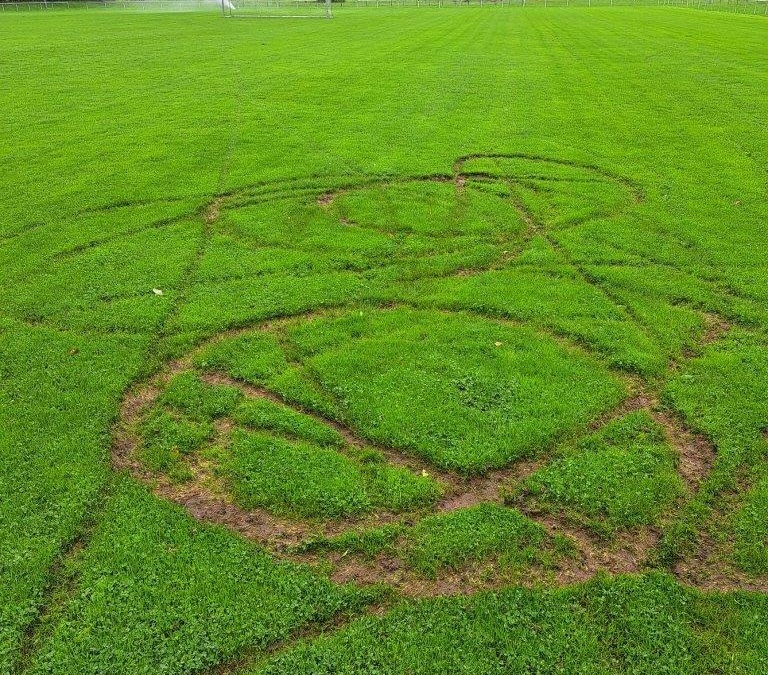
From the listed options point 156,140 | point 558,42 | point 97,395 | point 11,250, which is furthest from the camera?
point 558,42

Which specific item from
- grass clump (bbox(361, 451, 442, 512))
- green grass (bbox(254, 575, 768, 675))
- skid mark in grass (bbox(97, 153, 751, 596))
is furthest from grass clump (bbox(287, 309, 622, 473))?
green grass (bbox(254, 575, 768, 675))

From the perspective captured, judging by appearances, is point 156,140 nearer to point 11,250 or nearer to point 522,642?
point 11,250

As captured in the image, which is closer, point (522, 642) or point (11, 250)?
point (522, 642)

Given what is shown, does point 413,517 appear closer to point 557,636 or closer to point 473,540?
point 473,540

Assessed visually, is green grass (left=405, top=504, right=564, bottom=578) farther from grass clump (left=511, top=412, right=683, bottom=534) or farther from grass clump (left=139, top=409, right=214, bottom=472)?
grass clump (left=139, top=409, right=214, bottom=472)

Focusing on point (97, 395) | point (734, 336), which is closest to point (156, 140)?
point (97, 395)

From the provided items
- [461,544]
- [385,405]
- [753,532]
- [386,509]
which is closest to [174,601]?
[386,509]

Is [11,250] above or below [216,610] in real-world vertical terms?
above
